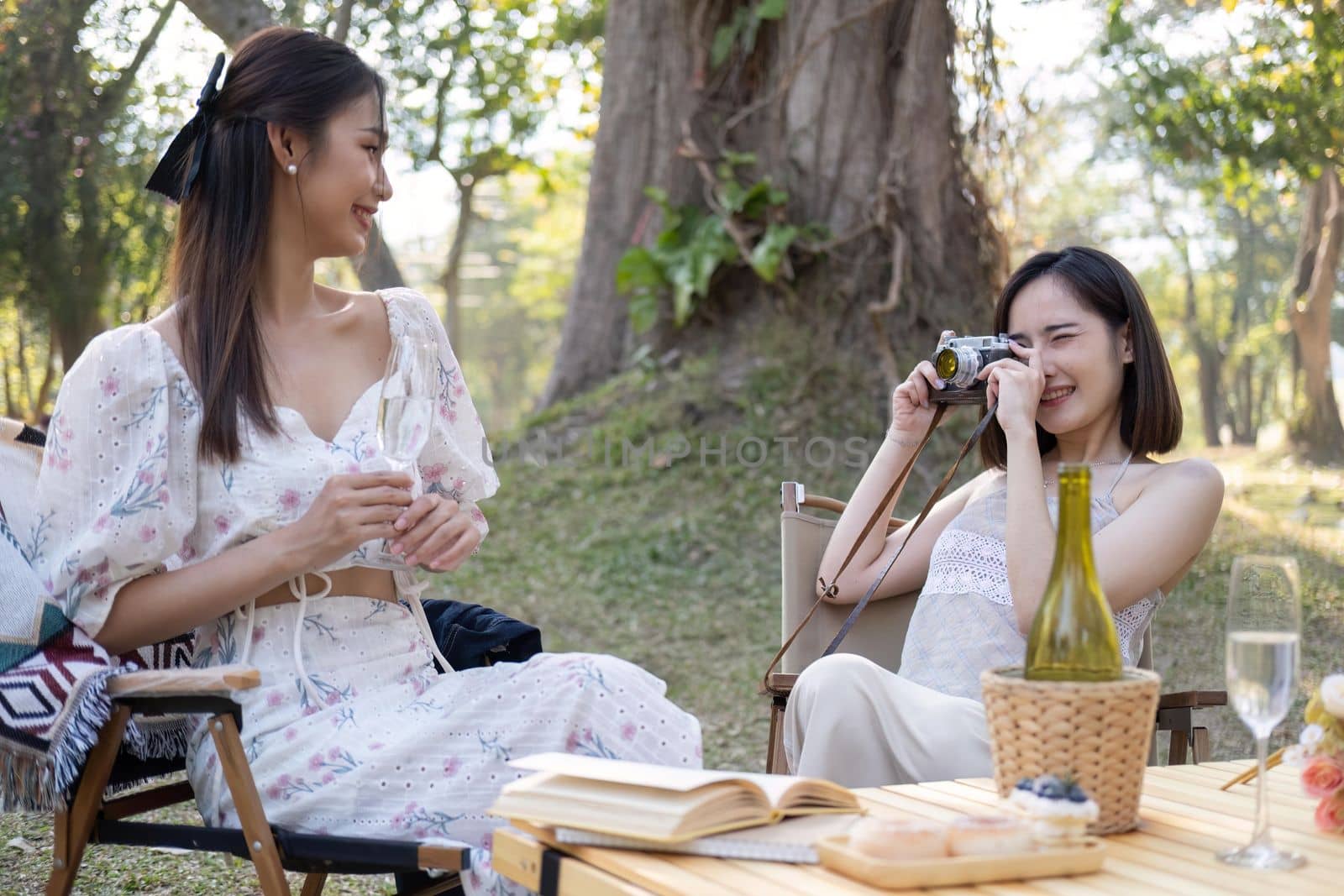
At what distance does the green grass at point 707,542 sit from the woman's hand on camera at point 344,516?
2.44 meters

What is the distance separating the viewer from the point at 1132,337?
2.52 meters

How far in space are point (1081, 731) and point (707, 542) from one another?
4466mm

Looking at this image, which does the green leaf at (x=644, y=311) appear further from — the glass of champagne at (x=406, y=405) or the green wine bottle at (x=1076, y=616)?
the green wine bottle at (x=1076, y=616)

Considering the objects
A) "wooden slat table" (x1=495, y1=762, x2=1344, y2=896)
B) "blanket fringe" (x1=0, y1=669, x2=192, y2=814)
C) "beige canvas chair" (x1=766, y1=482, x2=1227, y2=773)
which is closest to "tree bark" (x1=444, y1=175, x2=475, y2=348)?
"beige canvas chair" (x1=766, y1=482, x2=1227, y2=773)

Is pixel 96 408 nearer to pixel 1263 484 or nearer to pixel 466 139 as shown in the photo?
pixel 1263 484

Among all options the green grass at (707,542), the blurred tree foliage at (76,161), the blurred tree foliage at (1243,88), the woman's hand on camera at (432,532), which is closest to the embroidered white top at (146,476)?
the woman's hand on camera at (432,532)

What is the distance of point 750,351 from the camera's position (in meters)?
6.54

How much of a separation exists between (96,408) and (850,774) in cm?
129

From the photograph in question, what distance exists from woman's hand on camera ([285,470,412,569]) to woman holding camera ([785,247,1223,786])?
755 mm

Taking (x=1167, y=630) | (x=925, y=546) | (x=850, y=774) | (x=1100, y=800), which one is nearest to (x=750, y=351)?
(x=1167, y=630)

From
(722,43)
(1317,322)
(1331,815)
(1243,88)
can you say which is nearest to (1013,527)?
(1331,815)

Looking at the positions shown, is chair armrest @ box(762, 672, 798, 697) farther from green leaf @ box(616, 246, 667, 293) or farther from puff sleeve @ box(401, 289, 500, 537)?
green leaf @ box(616, 246, 667, 293)

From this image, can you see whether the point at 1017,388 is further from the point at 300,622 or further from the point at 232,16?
the point at 232,16

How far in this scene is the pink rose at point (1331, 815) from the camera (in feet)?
5.14
